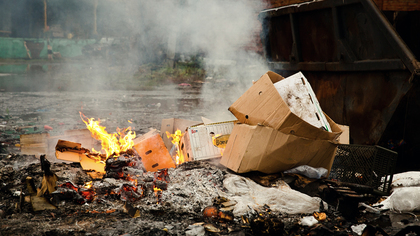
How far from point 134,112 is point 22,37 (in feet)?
44.1

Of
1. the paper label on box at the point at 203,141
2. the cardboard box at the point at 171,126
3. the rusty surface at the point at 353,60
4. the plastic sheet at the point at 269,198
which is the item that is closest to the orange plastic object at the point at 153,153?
the paper label on box at the point at 203,141

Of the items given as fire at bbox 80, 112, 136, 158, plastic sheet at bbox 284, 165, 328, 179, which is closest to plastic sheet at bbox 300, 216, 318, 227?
plastic sheet at bbox 284, 165, 328, 179

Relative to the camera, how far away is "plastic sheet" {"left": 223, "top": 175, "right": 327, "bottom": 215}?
2475 millimetres

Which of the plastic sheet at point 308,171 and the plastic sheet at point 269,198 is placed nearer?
the plastic sheet at point 269,198

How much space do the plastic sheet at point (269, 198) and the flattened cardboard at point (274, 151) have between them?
0.57 ft

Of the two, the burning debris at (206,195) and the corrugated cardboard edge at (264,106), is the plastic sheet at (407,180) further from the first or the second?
the corrugated cardboard edge at (264,106)

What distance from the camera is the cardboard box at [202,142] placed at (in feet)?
11.1

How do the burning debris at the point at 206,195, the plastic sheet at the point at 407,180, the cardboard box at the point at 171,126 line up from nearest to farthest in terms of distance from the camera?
1. the burning debris at the point at 206,195
2. the plastic sheet at the point at 407,180
3. the cardboard box at the point at 171,126

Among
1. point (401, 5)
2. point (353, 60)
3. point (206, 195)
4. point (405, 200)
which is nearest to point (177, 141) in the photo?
point (206, 195)

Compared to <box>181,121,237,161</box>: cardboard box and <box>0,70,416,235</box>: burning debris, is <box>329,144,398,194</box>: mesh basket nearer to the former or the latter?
<box>0,70,416,235</box>: burning debris

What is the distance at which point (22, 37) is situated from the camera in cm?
1633

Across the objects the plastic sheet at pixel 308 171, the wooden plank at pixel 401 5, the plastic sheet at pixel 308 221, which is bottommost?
the plastic sheet at pixel 308 221

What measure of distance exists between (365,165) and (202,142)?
1669mm

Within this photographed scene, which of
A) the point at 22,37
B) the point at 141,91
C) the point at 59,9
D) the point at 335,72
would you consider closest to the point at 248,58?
the point at 335,72
